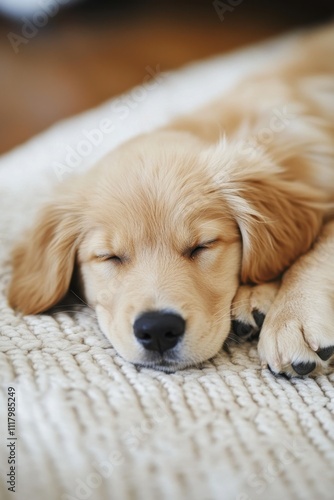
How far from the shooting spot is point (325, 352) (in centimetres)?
153

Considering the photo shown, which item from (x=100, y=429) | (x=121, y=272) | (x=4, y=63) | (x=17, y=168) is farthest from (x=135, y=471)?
(x=4, y=63)

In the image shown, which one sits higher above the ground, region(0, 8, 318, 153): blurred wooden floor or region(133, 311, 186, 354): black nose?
region(0, 8, 318, 153): blurred wooden floor

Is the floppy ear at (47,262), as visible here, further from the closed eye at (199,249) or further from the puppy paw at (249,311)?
the puppy paw at (249,311)

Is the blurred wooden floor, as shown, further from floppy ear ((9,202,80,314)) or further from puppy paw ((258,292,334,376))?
puppy paw ((258,292,334,376))

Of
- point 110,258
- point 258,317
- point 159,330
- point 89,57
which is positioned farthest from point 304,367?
point 89,57

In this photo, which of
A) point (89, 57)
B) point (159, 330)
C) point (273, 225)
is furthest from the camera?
point (89, 57)

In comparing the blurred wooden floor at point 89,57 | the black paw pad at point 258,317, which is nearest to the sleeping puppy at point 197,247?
the black paw pad at point 258,317

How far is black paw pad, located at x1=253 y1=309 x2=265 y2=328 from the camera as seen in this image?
5.57 ft

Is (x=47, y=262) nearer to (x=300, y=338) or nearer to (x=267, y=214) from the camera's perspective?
(x=267, y=214)

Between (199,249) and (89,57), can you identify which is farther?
(89,57)

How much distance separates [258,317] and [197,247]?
0.28 m

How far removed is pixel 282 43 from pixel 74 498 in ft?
13.5

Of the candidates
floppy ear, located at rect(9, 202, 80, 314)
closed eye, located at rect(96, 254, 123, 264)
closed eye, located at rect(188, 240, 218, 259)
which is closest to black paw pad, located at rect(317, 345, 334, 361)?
closed eye, located at rect(188, 240, 218, 259)

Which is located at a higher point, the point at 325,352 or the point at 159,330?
the point at 159,330
